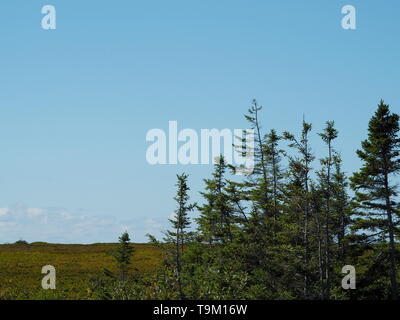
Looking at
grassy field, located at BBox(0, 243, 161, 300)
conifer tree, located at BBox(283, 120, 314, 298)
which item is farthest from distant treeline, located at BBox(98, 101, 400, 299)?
grassy field, located at BBox(0, 243, 161, 300)

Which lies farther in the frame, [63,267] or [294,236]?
[63,267]

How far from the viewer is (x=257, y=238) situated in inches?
1278

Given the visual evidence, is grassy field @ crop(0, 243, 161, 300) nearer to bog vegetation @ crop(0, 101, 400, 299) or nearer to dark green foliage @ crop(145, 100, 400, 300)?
bog vegetation @ crop(0, 101, 400, 299)

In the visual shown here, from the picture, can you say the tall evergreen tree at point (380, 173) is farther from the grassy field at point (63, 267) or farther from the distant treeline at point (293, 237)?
the grassy field at point (63, 267)

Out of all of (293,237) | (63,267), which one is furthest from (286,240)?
(63,267)

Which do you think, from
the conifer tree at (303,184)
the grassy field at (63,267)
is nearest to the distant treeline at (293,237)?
the conifer tree at (303,184)

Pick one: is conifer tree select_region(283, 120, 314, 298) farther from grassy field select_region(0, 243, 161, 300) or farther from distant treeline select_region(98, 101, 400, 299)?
grassy field select_region(0, 243, 161, 300)

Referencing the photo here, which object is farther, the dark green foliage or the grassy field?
the grassy field

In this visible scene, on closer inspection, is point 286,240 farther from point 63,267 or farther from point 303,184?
point 63,267

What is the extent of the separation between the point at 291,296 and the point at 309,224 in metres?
4.68

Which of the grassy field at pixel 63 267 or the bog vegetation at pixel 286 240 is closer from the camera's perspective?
the bog vegetation at pixel 286 240

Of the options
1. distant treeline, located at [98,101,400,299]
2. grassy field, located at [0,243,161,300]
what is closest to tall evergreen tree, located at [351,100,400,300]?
distant treeline, located at [98,101,400,299]

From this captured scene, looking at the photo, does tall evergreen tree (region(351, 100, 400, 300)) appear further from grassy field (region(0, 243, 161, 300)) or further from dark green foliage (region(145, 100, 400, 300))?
grassy field (region(0, 243, 161, 300))
